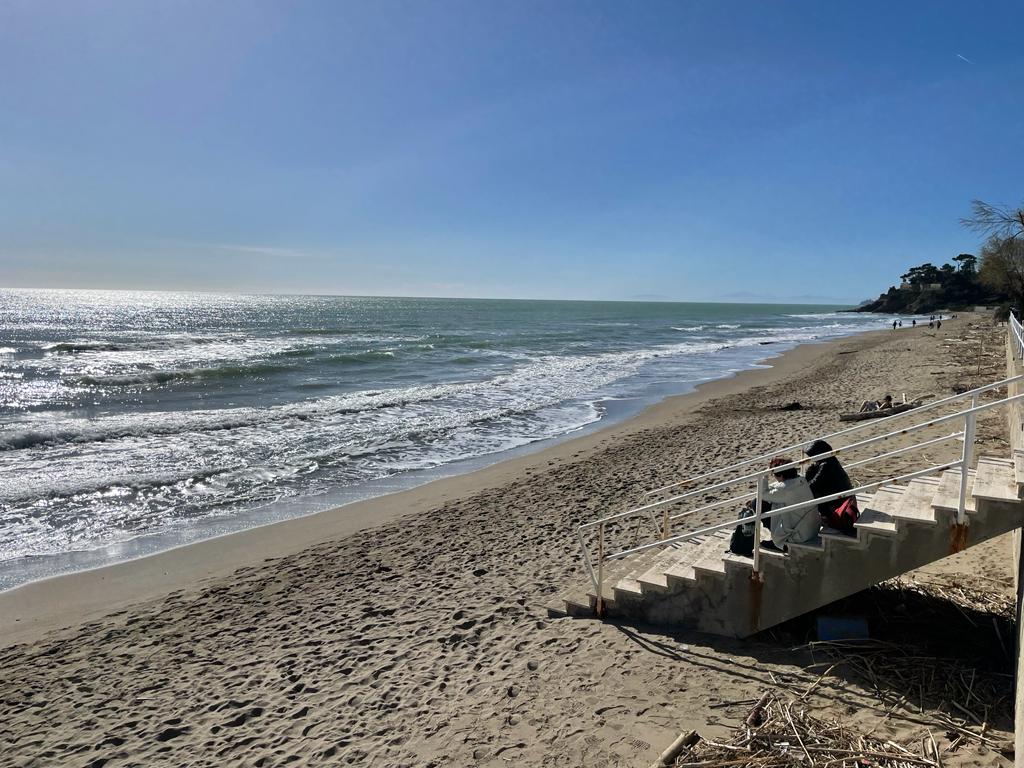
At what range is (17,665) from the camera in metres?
6.52

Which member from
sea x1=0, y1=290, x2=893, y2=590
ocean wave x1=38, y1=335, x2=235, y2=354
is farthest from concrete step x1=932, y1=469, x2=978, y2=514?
ocean wave x1=38, y1=335, x2=235, y2=354

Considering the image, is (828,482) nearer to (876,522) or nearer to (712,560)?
(876,522)

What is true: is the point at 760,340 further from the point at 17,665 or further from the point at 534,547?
the point at 17,665

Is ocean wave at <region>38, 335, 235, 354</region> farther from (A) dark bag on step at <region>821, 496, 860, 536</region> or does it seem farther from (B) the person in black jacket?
(A) dark bag on step at <region>821, 496, 860, 536</region>

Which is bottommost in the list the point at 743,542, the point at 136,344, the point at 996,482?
the point at 743,542

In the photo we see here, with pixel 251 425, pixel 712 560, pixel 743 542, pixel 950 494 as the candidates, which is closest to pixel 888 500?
pixel 950 494

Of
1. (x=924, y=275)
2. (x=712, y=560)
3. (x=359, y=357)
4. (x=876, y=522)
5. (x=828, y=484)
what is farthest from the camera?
(x=924, y=275)

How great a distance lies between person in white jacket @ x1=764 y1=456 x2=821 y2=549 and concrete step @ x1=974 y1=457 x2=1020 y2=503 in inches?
45.9

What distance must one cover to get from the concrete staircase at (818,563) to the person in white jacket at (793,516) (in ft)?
0.34

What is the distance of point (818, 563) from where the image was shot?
4.92 m

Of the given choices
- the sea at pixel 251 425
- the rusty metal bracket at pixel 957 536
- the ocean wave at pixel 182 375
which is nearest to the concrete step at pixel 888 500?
the rusty metal bracket at pixel 957 536

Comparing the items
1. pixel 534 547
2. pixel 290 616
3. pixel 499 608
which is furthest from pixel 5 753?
pixel 534 547

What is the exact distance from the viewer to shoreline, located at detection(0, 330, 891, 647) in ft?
25.8

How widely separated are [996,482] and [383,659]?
221 inches
